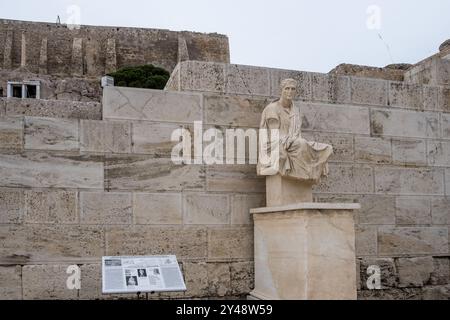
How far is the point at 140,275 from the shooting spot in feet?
16.9

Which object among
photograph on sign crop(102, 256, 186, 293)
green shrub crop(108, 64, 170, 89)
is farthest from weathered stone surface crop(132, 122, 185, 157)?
green shrub crop(108, 64, 170, 89)

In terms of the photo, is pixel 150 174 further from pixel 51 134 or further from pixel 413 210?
pixel 413 210

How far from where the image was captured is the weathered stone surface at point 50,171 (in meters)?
6.06

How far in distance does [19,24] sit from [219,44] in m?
15.5

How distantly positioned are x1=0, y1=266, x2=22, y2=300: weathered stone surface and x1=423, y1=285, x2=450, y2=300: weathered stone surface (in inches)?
210

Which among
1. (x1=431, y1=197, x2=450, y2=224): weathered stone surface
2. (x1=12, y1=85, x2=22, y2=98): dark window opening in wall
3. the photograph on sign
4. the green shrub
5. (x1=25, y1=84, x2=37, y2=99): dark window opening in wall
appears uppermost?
the green shrub

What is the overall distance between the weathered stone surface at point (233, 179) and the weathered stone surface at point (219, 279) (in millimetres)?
955

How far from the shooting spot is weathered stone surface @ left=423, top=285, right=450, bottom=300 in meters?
7.57

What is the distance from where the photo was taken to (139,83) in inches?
1328

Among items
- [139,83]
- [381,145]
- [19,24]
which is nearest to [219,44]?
[139,83]

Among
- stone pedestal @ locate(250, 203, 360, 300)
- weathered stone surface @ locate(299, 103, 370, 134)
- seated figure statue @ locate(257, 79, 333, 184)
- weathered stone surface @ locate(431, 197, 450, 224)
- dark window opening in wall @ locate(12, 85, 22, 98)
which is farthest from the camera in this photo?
dark window opening in wall @ locate(12, 85, 22, 98)

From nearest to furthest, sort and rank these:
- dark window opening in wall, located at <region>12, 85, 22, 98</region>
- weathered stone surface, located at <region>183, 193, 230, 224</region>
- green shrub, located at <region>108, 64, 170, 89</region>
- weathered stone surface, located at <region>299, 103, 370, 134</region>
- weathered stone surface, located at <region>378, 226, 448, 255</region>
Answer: weathered stone surface, located at <region>183, 193, 230, 224</region> → weathered stone surface, located at <region>299, 103, 370, 134</region> → weathered stone surface, located at <region>378, 226, 448, 255</region> → dark window opening in wall, located at <region>12, 85, 22, 98</region> → green shrub, located at <region>108, 64, 170, 89</region>

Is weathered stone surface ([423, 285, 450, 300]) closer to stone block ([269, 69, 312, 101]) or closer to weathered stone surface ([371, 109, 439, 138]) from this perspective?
weathered stone surface ([371, 109, 439, 138])

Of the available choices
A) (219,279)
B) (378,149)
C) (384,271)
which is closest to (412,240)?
(384,271)
